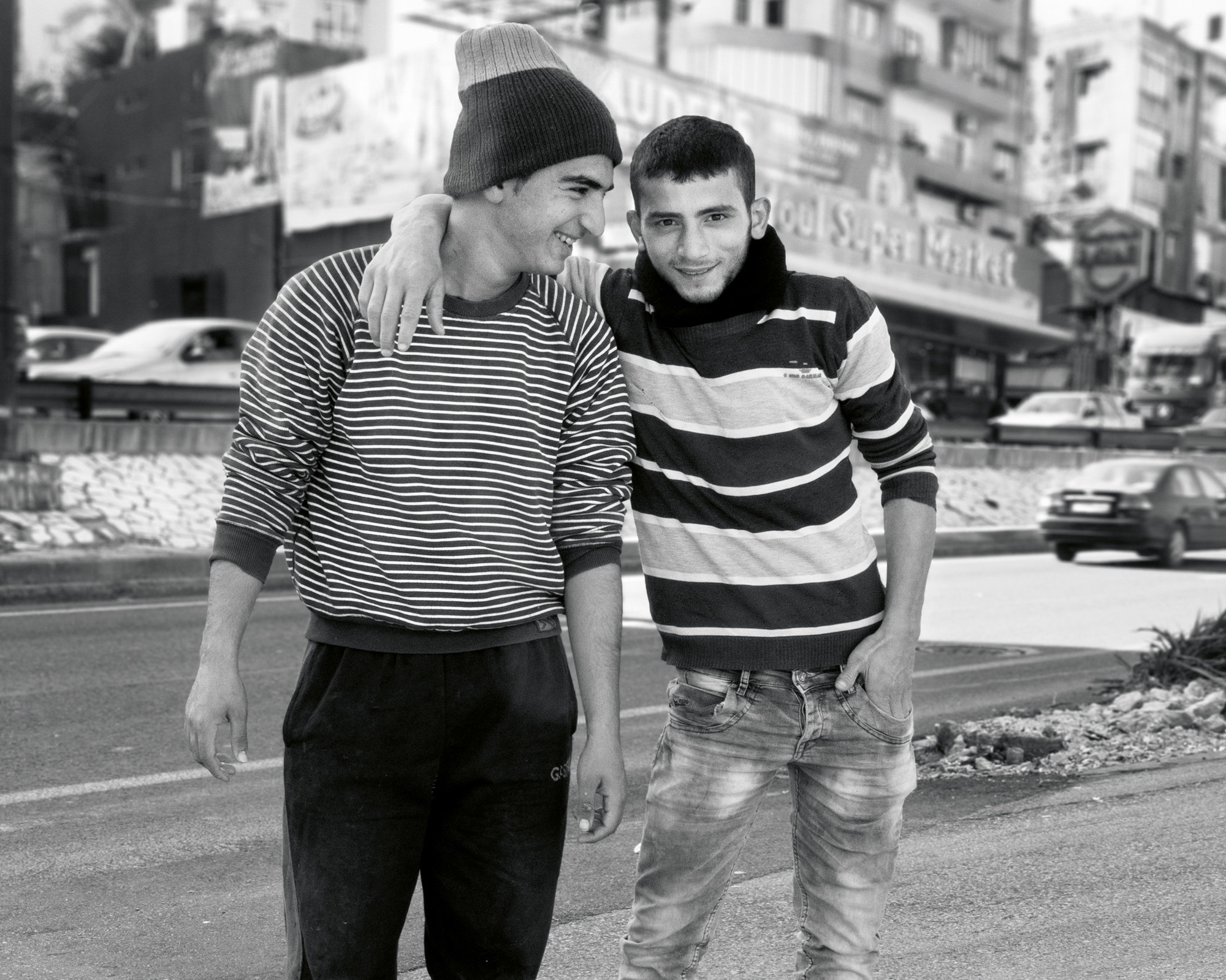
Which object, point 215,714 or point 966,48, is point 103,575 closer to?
point 215,714

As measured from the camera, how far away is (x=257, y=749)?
6.73m

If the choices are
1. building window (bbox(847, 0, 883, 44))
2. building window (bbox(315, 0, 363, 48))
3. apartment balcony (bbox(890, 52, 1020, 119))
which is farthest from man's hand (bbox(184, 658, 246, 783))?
apartment balcony (bbox(890, 52, 1020, 119))

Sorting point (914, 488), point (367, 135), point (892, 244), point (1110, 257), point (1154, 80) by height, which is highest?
point (1154, 80)

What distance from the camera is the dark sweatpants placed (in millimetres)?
2443

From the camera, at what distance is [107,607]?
11.2m

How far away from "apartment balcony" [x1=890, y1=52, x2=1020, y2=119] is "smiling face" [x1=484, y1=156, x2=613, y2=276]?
53.1 meters

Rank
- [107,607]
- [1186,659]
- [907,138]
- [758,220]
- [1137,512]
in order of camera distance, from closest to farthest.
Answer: [758,220], [1186,659], [107,607], [1137,512], [907,138]

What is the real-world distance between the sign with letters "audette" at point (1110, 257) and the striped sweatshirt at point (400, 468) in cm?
5843

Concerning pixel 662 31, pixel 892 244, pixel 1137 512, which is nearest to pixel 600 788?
pixel 1137 512

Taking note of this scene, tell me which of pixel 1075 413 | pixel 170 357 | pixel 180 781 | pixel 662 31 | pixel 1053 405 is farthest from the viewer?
pixel 662 31

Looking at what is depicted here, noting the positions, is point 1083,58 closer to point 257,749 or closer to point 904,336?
point 904,336

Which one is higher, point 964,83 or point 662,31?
point 964,83

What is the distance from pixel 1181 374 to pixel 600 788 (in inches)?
1739

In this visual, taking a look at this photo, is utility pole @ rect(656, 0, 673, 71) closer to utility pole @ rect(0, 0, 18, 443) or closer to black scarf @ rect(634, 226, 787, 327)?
utility pole @ rect(0, 0, 18, 443)
